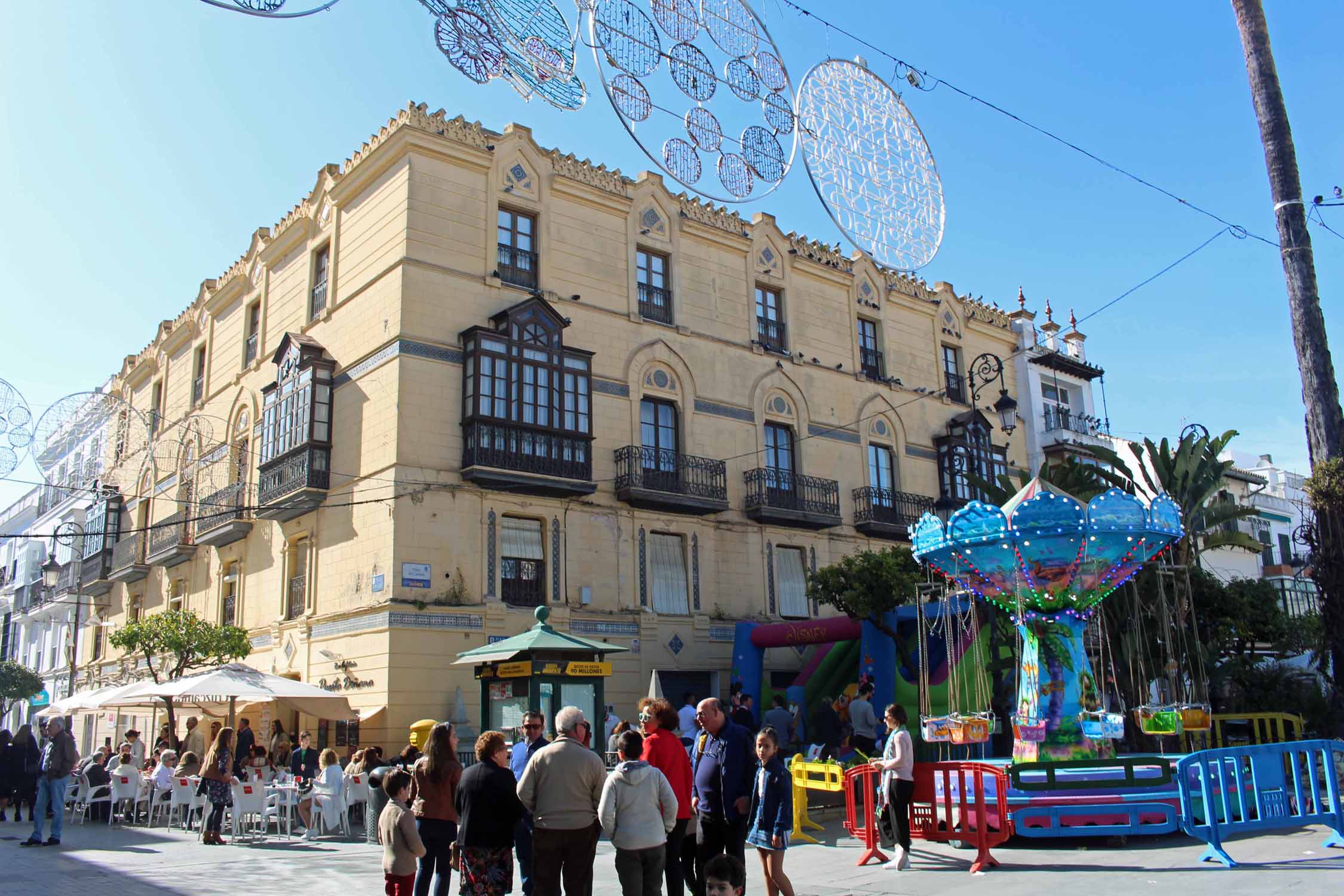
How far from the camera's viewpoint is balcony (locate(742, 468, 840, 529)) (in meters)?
26.4

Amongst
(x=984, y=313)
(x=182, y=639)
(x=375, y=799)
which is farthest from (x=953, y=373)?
(x=375, y=799)

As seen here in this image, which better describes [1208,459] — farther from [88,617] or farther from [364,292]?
[88,617]

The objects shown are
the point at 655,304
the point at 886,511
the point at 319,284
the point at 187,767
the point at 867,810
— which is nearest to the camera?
the point at 867,810

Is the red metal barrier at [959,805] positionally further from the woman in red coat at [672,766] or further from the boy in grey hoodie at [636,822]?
the boy in grey hoodie at [636,822]

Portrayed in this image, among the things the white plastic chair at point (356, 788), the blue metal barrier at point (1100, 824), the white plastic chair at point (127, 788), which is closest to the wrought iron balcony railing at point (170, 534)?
the white plastic chair at point (127, 788)

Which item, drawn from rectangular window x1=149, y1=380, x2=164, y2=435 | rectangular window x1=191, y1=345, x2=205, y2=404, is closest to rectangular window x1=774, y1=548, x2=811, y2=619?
rectangular window x1=191, y1=345, x2=205, y2=404

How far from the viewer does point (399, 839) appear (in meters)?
7.47

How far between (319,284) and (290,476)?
17.2 ft

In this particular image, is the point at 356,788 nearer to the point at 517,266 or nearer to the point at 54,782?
the point at 54,782

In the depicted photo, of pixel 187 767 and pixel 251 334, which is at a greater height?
pixel 251 334

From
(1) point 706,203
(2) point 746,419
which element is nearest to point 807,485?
(2) point 746,419

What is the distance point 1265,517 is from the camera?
41.3 metres

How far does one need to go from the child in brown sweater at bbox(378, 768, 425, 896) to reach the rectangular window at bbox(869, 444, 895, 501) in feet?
77.5

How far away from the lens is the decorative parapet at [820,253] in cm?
3025
